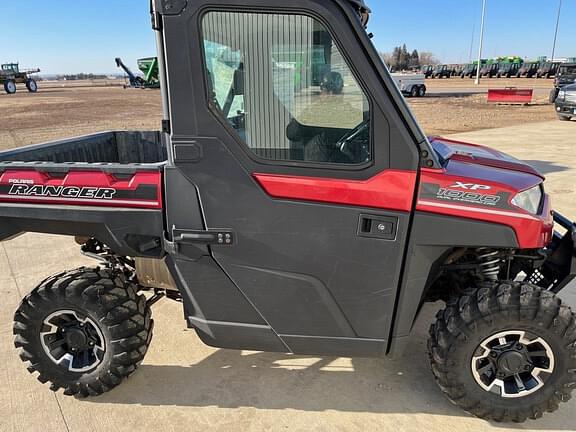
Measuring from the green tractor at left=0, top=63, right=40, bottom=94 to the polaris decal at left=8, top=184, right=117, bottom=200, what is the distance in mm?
48816

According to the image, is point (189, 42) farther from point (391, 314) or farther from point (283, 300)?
point (391, 314)

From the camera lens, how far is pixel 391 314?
94.6 inches

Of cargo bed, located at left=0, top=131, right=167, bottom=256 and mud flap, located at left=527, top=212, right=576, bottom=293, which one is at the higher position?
cargo bed, located at left=0, top=131, right=167, bottom=256

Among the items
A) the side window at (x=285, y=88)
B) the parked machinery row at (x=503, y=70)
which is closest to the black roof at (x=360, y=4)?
the side window at (x=285, y=88)

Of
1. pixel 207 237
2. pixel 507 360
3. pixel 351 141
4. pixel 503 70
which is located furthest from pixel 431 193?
pixel 503 70

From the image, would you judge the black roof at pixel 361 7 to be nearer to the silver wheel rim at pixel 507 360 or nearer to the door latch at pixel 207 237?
the door latch at pixel 207 237

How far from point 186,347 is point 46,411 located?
94 cm

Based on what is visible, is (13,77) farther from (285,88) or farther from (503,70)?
(503,70)

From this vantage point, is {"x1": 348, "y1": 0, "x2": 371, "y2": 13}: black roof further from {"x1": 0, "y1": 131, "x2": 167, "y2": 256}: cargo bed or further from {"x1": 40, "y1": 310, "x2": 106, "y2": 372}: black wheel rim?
{"x1": 40, "y1": 310, "x2": 106, "y2": 372}: black wheel rim

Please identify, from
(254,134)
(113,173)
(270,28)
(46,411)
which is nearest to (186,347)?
(46,411)

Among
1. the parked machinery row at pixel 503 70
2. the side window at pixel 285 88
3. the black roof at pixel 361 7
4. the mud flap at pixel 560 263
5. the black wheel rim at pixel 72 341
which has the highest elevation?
the parked machinery row at pixel 503 70

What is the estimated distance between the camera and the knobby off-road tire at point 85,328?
2.65 meters

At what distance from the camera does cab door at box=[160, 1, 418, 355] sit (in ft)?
6.84

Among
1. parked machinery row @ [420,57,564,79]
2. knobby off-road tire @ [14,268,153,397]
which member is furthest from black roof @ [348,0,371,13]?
parked machinery row @ [420,57,564,79]
